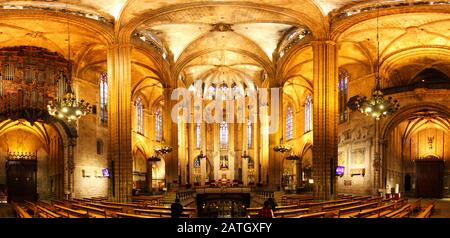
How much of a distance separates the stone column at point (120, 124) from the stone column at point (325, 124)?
29.7 ft

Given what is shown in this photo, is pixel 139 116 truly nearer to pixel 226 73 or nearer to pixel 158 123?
pixel 158 123

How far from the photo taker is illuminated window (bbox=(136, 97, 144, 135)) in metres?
41.3

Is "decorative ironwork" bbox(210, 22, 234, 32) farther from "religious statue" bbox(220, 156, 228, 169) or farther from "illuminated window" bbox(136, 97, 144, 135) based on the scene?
"religious statue" bbox(220, 156, 228, 169)

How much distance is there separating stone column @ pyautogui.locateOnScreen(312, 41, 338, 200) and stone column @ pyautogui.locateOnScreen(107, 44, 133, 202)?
9.05m

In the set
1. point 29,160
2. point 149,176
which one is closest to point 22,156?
point 29,160

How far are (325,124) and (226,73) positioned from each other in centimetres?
2396

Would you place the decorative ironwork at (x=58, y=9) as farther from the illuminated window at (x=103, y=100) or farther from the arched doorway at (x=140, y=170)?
the arched doorway at (x=140, y=170)

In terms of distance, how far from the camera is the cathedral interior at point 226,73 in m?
21.6

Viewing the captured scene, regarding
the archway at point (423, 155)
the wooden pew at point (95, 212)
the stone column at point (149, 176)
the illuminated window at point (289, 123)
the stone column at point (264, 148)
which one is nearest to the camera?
the wooden pew at point (95, 212)

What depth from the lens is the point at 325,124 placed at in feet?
71.1

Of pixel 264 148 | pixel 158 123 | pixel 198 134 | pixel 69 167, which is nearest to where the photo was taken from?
pixel 69 167

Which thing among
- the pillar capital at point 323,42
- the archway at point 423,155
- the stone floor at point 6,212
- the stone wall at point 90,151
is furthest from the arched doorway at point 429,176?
the stone floor at point 6,212

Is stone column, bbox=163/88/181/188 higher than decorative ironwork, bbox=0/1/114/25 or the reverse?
the reverse

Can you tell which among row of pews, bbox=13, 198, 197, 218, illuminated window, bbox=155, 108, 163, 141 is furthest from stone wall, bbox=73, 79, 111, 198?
illuminated window, bbox=155, 108, 163, 141
